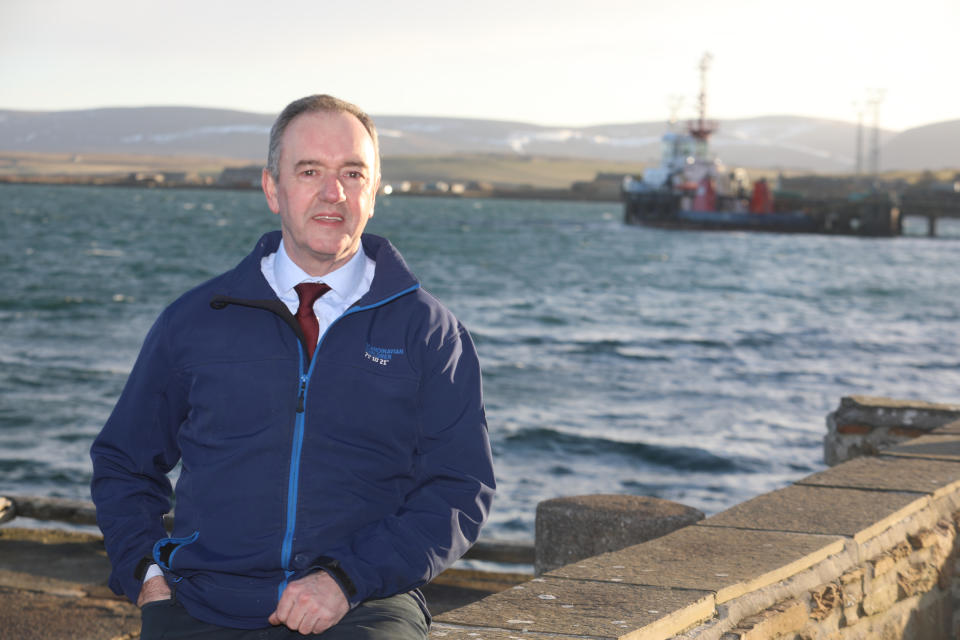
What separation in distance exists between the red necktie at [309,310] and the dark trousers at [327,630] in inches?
21.0

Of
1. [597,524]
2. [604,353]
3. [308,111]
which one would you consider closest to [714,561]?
[597,524]

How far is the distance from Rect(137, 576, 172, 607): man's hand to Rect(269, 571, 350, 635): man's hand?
0.28m

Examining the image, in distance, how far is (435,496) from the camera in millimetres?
2354

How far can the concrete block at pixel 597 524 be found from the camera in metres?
4.96

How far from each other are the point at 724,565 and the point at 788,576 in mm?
200

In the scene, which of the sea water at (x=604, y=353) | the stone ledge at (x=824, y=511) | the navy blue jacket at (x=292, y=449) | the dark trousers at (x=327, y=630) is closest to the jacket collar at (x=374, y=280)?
the navy blue jacket at (x=292, y=449)

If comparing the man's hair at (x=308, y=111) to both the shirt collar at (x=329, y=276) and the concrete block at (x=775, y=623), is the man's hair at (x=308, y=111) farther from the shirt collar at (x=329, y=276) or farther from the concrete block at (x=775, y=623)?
the concrete block at (x=775, y=623)

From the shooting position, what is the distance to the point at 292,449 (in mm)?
2314

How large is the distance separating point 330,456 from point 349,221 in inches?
20.0

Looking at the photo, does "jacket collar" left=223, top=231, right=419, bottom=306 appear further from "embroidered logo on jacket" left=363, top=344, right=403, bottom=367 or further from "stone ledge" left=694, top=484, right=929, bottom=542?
"stone ledge" left=694, top=484, right=929, bottom=542

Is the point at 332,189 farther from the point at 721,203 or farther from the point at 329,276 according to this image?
the point at 721,203

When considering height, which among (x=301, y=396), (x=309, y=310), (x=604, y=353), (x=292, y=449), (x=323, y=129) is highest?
(x=323, y=129)

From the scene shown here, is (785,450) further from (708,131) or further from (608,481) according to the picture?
(708,131)

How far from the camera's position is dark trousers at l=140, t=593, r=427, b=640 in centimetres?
227
